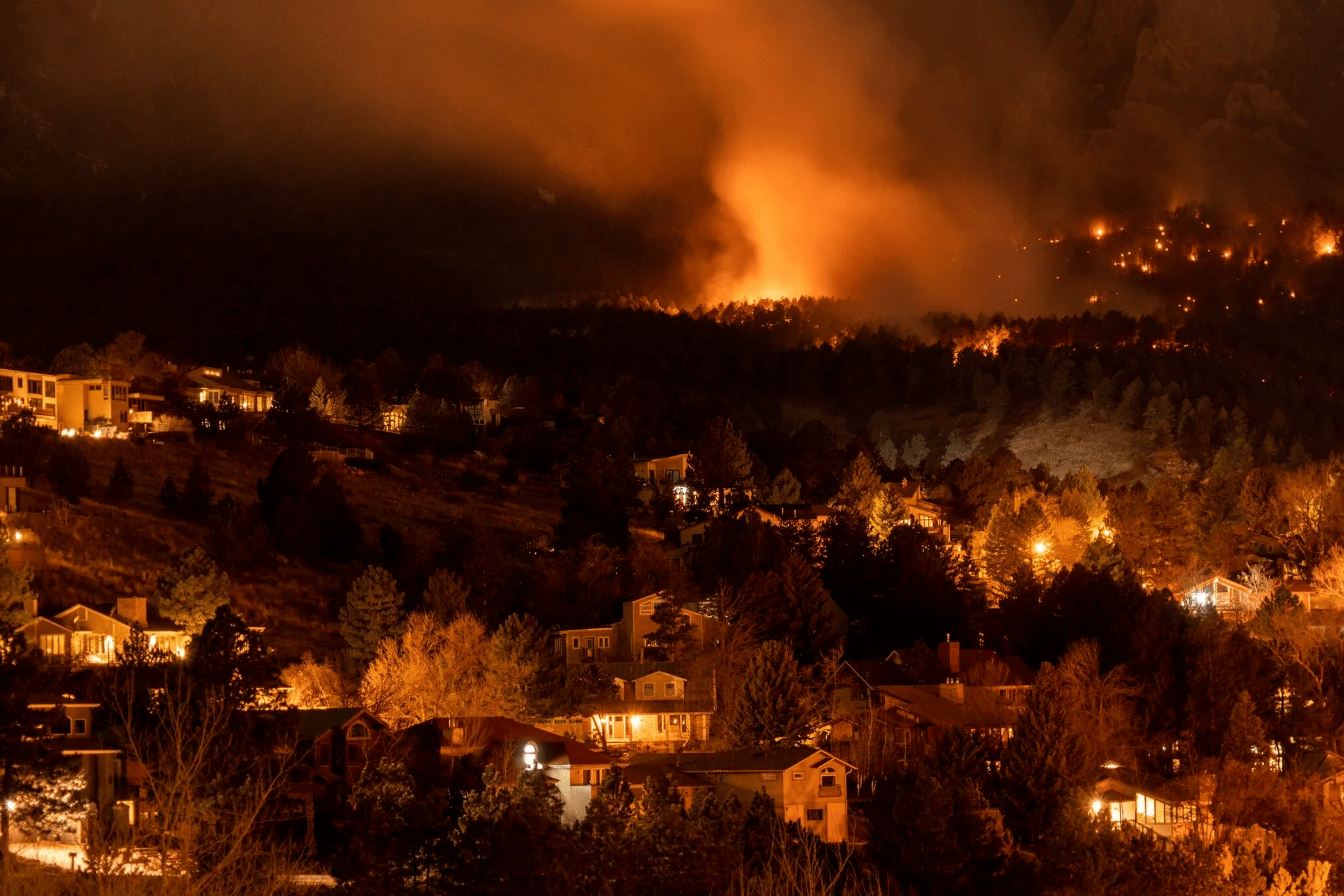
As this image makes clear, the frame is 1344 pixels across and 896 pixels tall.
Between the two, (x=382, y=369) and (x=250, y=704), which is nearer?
(x=250, y=704)

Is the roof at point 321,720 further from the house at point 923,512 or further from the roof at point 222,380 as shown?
the roof at point 222,380

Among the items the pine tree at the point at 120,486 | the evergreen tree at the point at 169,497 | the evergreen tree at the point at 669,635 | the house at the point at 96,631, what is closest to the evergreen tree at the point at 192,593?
the house at the point at 96,631

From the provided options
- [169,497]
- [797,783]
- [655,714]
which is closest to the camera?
[797,783]

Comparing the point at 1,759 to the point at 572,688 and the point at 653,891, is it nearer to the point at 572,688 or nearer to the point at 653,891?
the point at 653,891

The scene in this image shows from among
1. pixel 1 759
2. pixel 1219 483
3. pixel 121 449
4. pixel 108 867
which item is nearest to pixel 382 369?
pixel 121 449

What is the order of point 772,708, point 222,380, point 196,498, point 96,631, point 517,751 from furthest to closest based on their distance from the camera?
1. point 222,380
2. point 196,498
3. point 96,631
4. point 772,708
5. point 517,751

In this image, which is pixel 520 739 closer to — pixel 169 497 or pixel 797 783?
pixel 797 783

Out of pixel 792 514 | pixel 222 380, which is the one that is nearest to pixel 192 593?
pixel 792 514

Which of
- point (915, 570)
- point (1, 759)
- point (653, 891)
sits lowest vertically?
point (653, 891)
